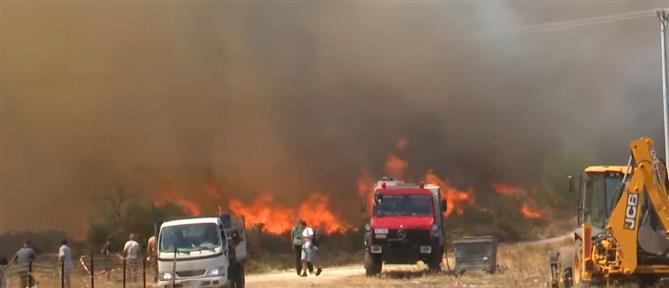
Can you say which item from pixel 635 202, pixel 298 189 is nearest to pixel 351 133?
pixel 298 189

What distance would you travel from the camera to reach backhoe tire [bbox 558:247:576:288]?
18.2m

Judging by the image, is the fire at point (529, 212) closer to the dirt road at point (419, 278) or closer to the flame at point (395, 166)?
the flame at point (395, 166)

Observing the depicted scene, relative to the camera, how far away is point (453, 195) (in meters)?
46.8

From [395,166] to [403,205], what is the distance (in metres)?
19.6

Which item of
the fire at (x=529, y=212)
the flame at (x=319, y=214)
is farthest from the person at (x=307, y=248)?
the fire at (x=529, y=212)

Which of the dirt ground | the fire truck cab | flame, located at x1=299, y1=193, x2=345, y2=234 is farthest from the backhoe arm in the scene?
flame, located at x1=299, y1=193, x2=345, y2=234

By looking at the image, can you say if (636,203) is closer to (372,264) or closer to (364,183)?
(372,264)

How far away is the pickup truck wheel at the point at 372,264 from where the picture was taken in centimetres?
2692

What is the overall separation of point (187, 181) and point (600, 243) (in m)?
28.7

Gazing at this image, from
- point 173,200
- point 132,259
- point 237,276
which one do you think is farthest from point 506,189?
point 237,276

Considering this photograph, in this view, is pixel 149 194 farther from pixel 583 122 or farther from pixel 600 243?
pixel 600 243

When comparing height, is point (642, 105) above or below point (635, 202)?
above

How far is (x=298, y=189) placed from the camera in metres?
44.1

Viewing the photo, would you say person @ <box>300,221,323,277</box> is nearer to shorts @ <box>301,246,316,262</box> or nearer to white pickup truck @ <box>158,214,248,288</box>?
shorts @ <box>301,246,316,262</box>
